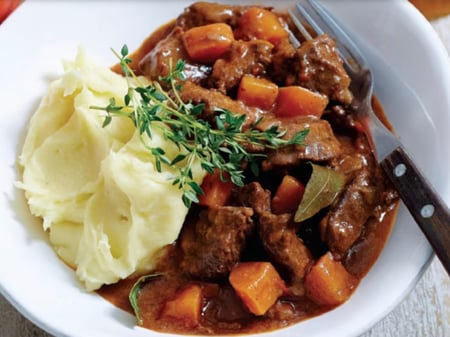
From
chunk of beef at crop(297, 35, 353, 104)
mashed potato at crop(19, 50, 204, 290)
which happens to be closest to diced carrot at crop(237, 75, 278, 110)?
chunk of beef at crop(297, 35, 353, 104)

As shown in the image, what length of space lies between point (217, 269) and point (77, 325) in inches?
33.2

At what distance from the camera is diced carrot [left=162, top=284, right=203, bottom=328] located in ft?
12.5

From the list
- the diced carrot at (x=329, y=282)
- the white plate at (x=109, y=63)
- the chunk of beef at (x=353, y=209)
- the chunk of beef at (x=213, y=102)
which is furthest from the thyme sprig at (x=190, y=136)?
the white plate at (x=109, y=63)

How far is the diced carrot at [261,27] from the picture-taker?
484 cm

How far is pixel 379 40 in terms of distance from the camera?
182 inches

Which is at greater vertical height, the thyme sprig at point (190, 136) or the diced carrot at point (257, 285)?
the thyme sprig at point (190, 136)

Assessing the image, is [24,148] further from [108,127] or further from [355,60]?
[355,60]

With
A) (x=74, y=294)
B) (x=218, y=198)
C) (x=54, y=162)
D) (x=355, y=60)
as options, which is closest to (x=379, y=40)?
(x=355, y=60)

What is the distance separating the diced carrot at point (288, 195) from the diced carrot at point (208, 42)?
3.84ft

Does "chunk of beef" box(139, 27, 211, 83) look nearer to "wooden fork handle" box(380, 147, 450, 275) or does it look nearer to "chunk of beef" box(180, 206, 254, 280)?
"chunk of beef" box(180, 206, 254, 280)

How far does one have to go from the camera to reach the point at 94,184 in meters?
4.09

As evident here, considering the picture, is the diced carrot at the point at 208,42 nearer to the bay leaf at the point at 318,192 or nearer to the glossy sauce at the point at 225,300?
the bay leaf at the point at 318,192

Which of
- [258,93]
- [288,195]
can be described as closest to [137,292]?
[288,195]

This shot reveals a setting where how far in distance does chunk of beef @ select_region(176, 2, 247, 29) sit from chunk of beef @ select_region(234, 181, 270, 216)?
1.45 meters
